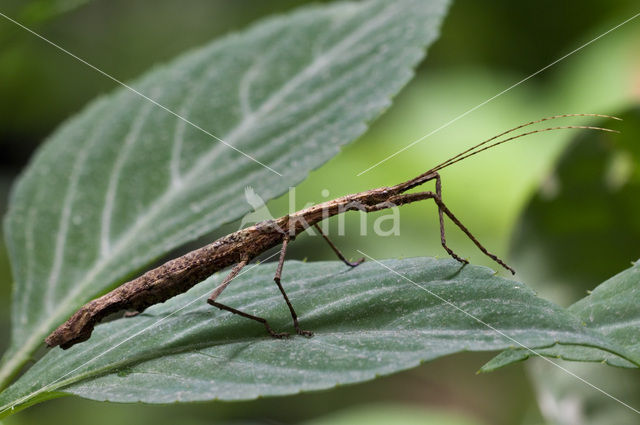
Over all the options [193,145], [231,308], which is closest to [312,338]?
[231,308]

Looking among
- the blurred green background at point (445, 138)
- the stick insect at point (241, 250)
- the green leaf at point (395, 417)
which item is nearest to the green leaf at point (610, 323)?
the stick insect at point (241, 250)

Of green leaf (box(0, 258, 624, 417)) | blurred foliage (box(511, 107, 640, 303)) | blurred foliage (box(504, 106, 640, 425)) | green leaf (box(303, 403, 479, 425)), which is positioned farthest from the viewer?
green leaf (box(303, 403, 479, 425))

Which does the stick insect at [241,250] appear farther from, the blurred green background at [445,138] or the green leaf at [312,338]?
the blurred green background at [445,138]

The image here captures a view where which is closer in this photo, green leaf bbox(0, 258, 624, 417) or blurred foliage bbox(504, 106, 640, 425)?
green leaf bbox(0, 258, 624, 417)

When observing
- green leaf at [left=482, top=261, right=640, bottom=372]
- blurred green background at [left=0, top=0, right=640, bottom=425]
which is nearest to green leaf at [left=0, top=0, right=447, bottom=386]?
blurred green background at [left=0, top=0, right=640, bottom=425]

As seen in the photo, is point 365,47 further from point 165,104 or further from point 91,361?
point 91,361

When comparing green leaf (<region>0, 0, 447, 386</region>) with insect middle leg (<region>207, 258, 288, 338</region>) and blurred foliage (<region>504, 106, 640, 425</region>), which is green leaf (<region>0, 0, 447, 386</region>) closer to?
insect middle leg (<region>207, 258, 288, 338</region>)

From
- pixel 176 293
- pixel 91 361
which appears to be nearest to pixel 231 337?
pixel 91 361
